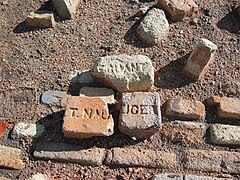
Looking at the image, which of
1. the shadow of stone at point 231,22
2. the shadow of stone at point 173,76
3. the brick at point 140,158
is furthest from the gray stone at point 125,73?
the shadow of stone at point 231,22

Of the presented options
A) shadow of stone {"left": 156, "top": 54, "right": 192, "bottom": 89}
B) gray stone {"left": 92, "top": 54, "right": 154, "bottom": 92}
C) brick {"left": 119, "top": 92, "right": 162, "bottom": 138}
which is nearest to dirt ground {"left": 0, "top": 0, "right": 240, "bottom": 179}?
shadow of stone {"left": 156, "top": 54, "right": 192, "bottom": 89}

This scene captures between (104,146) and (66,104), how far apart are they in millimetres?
436

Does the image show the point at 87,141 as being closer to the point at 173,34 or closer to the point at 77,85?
the point at 77,85

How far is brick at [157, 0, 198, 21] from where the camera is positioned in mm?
4176

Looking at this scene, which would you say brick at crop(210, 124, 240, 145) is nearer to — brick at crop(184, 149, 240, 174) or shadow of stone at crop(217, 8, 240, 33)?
brick at crop(184, 149, 240, 174)

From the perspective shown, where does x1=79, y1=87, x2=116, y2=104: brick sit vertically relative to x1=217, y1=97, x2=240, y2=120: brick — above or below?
above

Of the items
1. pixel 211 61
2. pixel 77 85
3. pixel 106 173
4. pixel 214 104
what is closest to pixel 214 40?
pixel 211 61

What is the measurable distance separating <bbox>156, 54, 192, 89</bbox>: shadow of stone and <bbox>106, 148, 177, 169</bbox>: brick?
2.20 ft

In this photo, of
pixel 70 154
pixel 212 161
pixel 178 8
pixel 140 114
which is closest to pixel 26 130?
pixel 70 154

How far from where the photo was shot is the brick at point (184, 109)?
11.6ft

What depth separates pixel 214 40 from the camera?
4109 mm

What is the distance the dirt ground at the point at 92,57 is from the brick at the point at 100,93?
0.21m

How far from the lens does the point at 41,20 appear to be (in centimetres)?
414

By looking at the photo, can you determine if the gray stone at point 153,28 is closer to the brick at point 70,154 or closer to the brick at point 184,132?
the brick at point 184,132
